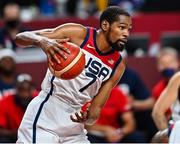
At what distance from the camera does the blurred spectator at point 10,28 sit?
11469 mm

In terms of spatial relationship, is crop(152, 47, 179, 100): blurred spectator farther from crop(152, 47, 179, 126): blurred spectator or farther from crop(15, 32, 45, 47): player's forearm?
crop(15, 32, 45, 47): player's forearm

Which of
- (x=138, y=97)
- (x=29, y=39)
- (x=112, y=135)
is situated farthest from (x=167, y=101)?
(x=138, y=97)

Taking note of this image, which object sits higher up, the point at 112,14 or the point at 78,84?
the point at 112,14

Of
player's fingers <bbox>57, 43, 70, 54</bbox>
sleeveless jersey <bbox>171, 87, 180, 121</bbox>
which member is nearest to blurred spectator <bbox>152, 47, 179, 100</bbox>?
sleeveless jersey <bbox>171, 87, 180, 121</bbox>

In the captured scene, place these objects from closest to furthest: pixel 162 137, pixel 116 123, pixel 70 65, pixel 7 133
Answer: pixel 70 65, pixel 162 137, pixel 7 133, pixel 116 123

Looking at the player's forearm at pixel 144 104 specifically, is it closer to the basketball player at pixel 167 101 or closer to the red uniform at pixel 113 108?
the red uniform at pixel 113 108

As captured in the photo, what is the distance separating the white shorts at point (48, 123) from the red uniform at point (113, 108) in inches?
137

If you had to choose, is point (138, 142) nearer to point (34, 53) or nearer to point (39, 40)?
point (34, 53)

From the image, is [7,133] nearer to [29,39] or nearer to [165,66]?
[165,66]

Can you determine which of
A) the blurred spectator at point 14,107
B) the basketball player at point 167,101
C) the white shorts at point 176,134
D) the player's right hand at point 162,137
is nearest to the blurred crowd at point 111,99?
the blurred spectator at point 14,107

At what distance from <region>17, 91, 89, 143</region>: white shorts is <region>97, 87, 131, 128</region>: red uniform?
348 centimetres

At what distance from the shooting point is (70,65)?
6246 mm

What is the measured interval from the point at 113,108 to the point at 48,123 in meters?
3.65

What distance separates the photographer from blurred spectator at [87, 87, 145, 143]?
9943mm
